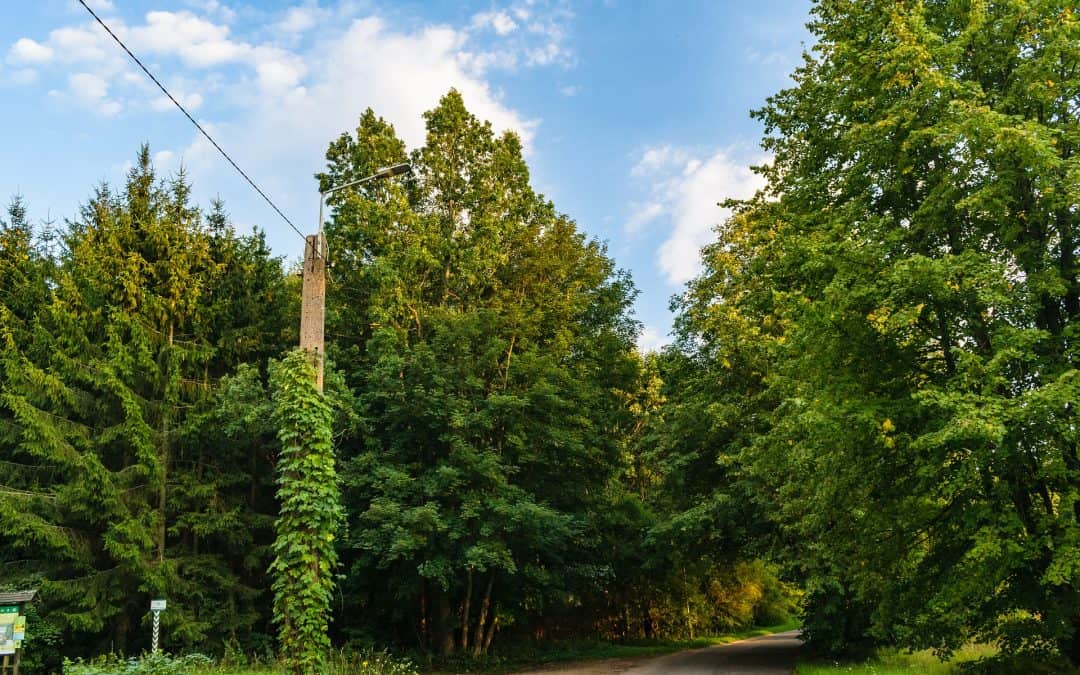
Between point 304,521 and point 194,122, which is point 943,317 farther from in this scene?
point 194,122

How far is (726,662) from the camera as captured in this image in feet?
61.9

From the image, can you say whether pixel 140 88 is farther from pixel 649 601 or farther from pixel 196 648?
pixel 649 601

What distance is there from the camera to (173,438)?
18.7 m

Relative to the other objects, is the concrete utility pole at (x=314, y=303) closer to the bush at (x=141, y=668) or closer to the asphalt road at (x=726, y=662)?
the bush at (x=141, y=668)

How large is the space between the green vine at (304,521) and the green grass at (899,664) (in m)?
10.5

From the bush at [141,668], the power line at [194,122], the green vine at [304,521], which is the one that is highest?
the power line at [194,122]

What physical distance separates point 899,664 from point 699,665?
5151 mm

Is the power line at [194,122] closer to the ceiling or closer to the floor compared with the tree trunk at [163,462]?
closer to the ceiling

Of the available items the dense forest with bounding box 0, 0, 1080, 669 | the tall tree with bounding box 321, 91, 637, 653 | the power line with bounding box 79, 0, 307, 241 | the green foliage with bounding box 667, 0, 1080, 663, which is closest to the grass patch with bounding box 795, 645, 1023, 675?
the dense forest with bounding box 0, 0, 1080, 669

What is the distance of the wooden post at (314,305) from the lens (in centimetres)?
901

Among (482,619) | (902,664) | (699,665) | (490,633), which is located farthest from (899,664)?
(490,633)

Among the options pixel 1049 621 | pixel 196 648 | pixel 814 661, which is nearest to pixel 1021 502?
pixel 1049 621

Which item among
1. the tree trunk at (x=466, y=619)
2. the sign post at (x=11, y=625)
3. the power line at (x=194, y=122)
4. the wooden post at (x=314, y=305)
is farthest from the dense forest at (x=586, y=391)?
the sign post at (x=11, y=625)

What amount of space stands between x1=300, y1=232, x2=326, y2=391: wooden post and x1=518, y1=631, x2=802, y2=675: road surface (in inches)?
473
